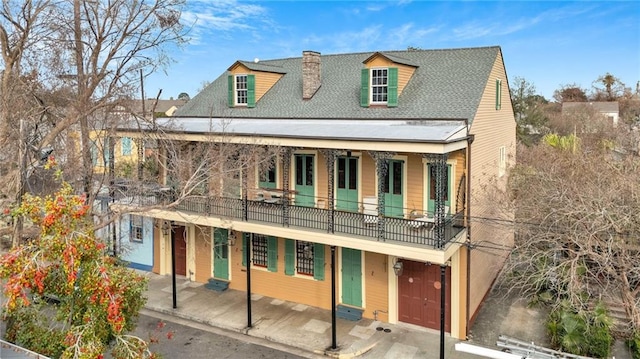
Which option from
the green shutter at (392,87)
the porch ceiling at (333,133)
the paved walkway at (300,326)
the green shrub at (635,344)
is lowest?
the paved walkway at (300,326)

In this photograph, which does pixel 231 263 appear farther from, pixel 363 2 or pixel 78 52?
pixel 363 2

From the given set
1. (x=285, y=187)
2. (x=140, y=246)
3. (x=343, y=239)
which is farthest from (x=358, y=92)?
(x=140, y=246)

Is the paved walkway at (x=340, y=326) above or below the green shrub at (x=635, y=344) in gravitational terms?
below

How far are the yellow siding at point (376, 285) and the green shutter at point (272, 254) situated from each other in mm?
3480

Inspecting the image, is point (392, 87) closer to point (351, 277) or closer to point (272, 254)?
point (351, 277)

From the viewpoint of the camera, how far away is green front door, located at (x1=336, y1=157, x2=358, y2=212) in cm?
1559

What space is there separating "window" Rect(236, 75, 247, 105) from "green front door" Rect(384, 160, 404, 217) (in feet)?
25.0

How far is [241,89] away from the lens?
19531 mm

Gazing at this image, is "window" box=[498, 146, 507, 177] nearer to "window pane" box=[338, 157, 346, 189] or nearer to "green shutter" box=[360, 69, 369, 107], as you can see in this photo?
"green shutter" box=[360, 69, 369, 107]

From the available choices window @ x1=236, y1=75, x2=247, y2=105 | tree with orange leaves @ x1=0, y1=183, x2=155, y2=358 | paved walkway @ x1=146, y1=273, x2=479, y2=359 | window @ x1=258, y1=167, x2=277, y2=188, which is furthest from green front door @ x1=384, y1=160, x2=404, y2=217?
tree with orange leaves @ x1=0, y1=183, x2=155, y2=358

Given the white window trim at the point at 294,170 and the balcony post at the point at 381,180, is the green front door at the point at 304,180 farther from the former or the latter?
the balcony post at the point at 381,180

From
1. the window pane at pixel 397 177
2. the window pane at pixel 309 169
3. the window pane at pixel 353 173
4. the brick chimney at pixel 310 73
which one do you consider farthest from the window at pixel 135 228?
the window pane at pixel 397 177

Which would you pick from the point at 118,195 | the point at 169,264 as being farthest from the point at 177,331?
Answer: the point at 118,195

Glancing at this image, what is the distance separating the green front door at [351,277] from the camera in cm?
1574
